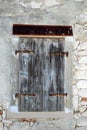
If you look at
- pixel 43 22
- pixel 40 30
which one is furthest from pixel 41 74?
pixel 43 22

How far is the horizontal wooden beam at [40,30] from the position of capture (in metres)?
3.96

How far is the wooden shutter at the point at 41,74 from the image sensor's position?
13.0 ft

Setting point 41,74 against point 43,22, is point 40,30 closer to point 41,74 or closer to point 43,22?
point 43,22

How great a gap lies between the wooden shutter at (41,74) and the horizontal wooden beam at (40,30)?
87 mm

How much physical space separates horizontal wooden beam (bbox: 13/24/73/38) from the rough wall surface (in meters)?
Answer: 0.07

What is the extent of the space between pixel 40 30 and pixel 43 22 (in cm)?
13

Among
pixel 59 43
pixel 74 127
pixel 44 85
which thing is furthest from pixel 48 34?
pixel 74 127

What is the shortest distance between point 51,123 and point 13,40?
Result: 4.30ft

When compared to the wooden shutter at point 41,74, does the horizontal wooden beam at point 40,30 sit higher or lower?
higher

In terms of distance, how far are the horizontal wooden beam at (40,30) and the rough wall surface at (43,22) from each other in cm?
7

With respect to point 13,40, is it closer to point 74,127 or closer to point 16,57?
point 16,57

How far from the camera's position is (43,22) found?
4.00m

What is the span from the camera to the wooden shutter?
3.98m

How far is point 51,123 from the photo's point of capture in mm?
4027
